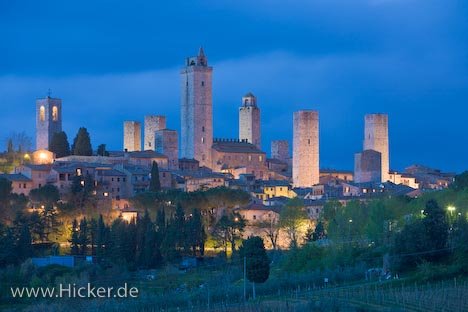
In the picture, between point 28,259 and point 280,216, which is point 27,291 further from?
point 280,216

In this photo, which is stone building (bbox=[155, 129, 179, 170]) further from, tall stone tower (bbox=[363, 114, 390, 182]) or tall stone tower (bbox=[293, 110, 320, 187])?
tall stone tower (bbox=[363, 114, 390, 182])

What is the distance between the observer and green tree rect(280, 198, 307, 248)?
5128 centimetres

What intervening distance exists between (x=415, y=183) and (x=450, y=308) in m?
38.9

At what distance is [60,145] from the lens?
217 feet

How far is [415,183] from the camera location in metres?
68.8

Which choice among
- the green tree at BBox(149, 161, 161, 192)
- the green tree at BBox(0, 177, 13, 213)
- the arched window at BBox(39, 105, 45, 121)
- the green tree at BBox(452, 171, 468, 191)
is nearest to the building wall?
the arched window at BBox(39, 105, 45, 121)

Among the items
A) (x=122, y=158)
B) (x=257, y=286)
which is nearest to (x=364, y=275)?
(x=257, y=286)

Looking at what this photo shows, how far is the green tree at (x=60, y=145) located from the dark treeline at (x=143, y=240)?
15.7m

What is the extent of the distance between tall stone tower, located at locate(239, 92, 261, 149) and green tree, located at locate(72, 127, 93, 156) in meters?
12.9

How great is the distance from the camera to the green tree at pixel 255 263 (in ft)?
117

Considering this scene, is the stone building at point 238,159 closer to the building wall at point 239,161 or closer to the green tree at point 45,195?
the building wall at point 239,161

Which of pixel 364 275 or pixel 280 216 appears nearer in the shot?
pixel 364 275

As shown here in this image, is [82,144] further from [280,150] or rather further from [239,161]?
[280,150]

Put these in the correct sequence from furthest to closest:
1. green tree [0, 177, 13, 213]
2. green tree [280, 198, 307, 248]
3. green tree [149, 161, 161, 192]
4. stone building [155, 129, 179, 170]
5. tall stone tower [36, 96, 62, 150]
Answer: tall stone tower [36, 96, 62, 150] → stone building [155, 129, 179, 170] → green tree [149, 161, 161, 192] → green tree [0, 177, 13, 213] → green tree [280, 198, 307, 248]
